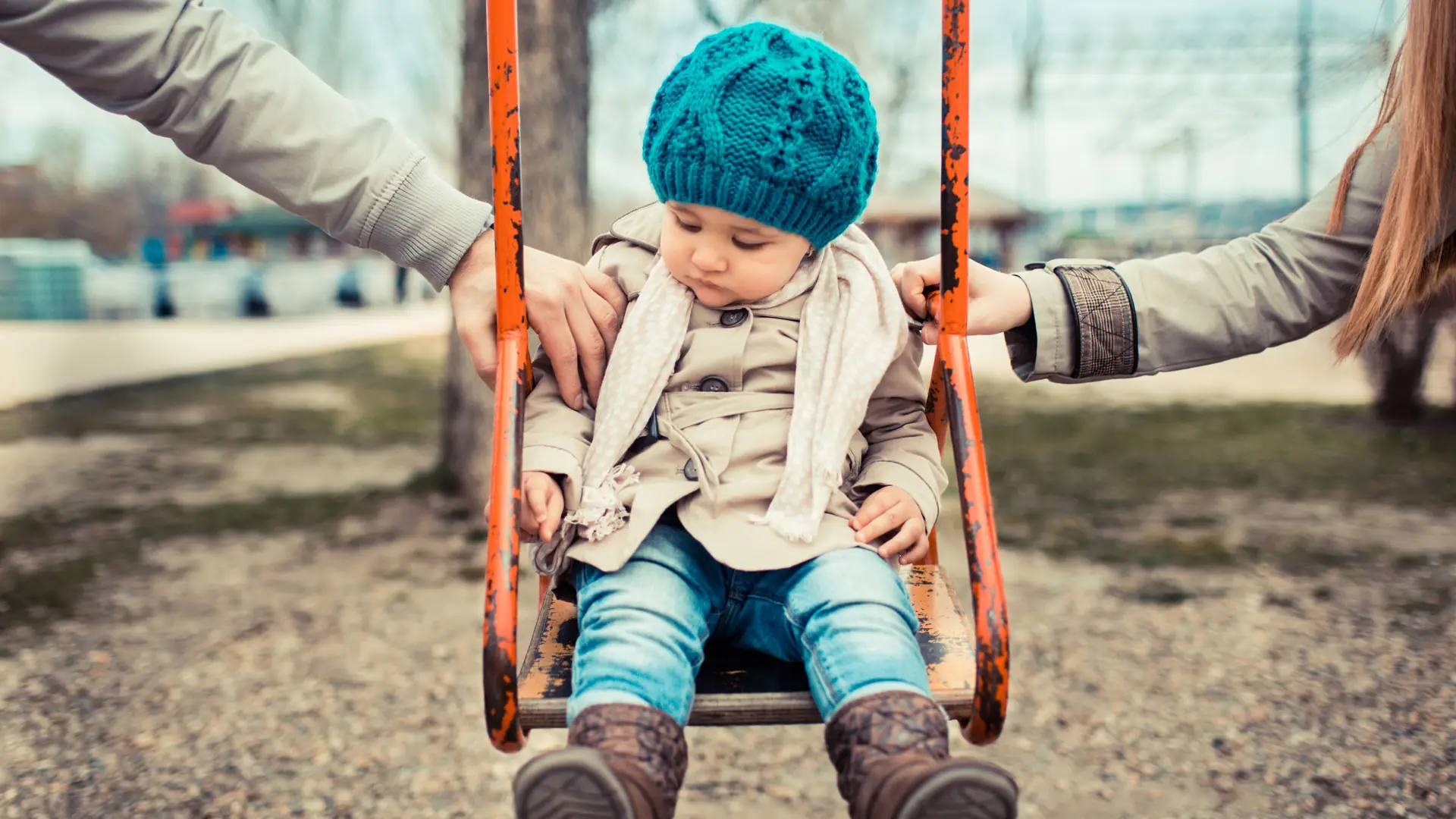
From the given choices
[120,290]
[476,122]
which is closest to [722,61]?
[476,122]

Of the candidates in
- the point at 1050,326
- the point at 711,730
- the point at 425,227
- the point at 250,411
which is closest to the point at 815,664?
the point at 1050,326

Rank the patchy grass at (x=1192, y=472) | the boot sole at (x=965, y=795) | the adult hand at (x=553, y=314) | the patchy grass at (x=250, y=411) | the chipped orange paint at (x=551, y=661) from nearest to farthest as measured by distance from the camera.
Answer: the boot sole at (x=965, y=795), the chipped orange paint at (x=551, y=661), the adult hand at (x=553, y=314), the patchy grass at (x=1192, y=472), the patchy grass at (x=250, y=411)

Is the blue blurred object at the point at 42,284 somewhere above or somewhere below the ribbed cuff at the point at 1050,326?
below

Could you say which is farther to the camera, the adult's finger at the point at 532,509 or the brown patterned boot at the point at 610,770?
the adult's finger at the point at 532,509

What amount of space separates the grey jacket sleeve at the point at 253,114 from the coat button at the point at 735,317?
0.37 m

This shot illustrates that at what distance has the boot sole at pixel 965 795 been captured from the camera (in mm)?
1160

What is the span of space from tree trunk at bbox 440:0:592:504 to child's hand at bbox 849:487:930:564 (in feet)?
11.0

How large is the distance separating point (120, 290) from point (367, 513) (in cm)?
1406

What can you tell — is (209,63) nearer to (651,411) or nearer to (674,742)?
(651,411)

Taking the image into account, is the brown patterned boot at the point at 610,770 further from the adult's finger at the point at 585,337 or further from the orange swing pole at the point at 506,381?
the adult's finger at the point at 585,337

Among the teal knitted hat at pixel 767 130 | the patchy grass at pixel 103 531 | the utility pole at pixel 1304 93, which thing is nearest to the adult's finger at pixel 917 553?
the teal knitted hat at pixel 767 130

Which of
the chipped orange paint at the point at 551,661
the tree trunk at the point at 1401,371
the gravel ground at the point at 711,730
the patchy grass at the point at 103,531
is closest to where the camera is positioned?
the chipped orange paint at the point at 551,661

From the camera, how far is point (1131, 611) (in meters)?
4.26

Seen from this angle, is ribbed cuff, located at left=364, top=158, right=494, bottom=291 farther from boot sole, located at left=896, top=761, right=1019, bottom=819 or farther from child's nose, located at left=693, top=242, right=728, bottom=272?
boot sole, located at left=896, top=761, right=1019, bottom=819
